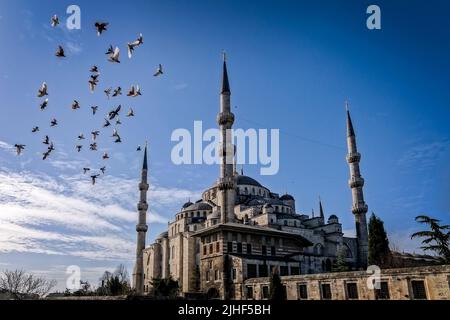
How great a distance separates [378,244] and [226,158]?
14.9 m

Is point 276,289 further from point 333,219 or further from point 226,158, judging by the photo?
point 333,219

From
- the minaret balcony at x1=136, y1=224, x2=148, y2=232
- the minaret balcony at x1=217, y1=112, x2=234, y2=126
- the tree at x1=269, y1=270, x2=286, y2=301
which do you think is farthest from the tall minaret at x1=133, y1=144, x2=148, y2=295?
the tree at x1=269, y1=270, x2=286, y2=301

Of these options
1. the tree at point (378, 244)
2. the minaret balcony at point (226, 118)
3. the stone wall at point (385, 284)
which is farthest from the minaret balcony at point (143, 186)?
the tree at point (378, 244)

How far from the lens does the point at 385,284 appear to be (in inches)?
724

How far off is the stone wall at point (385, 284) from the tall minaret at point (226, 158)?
31.3 feet

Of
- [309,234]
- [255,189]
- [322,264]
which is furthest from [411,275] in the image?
[255,189]

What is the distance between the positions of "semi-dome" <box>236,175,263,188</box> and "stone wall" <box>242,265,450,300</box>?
1088 inches

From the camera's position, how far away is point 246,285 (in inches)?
1001

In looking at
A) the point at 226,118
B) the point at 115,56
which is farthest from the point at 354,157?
the point at 115,56

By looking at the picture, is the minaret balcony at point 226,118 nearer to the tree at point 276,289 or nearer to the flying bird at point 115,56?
the tree at point 276,289

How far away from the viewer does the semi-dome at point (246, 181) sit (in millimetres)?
51594

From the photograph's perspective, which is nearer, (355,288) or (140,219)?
(355,288)
